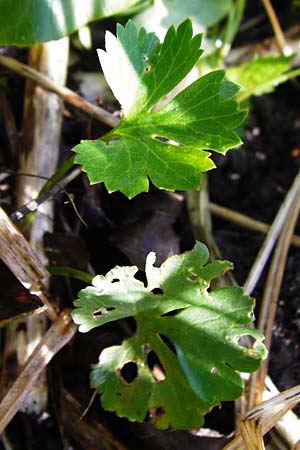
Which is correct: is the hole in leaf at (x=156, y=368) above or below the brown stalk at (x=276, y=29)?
below

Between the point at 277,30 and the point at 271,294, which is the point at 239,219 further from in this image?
the point at 277,30

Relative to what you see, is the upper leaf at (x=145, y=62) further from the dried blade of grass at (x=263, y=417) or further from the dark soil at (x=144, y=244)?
the dried blade of grass at (x=263, y=417)

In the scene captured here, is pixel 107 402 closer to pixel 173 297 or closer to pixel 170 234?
pixel 173 297

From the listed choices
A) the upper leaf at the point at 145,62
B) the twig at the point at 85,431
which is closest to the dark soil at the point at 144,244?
the twig at the point at 85,431

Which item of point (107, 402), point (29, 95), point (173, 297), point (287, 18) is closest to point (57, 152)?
point (29, 95)

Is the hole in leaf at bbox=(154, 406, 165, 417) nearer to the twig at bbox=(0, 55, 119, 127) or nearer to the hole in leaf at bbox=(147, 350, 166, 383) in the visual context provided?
the hole in leaf at bbox=(147, 350, 166, 383)
